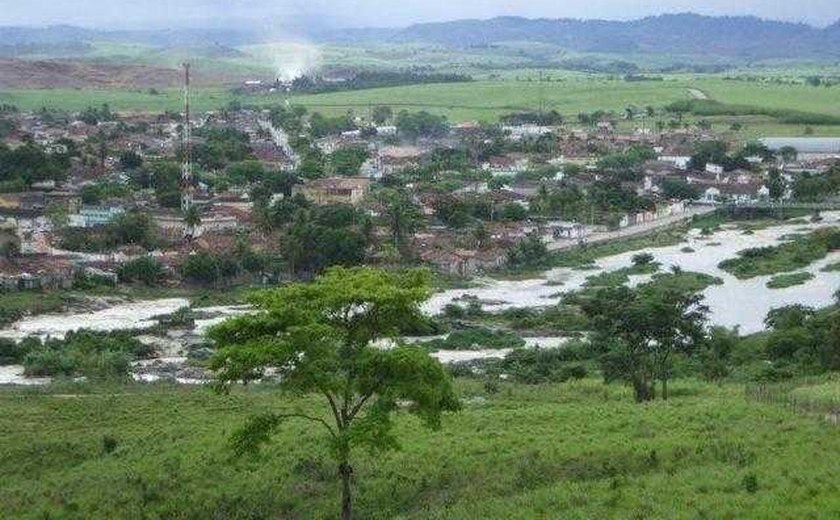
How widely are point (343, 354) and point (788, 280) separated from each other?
87.5ft

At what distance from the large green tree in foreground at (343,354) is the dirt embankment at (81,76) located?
9733 cm

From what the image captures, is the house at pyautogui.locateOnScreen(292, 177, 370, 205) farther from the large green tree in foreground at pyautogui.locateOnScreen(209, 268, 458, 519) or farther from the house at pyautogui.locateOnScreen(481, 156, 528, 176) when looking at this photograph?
the large green tree in foreground at pyautogui.locateOnScreen(209, 268, 458, 519)

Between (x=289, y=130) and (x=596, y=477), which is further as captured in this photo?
(x=289, y=130)

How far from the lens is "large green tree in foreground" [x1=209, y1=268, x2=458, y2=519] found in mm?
10453

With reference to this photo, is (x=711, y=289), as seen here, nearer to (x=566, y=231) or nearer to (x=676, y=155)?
(x=566, y=231)

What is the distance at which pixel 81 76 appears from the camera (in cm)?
11094

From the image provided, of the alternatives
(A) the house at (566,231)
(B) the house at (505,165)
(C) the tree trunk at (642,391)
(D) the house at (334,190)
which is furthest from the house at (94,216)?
(C) the tree trunk at (642,391)

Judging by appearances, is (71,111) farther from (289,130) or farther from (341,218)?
(341,218)

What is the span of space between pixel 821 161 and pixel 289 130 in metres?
31.3

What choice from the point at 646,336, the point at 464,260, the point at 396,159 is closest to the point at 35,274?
the point at 464,260

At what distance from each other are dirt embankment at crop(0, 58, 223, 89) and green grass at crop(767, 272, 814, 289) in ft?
266

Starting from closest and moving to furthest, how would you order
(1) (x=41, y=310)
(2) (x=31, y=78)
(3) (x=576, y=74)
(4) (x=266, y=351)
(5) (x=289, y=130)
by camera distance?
1. (4) (x=266, y=351)
2. (1) (x=41, y=310)
3. (5) (x=289, y=130)
4. (2) (x=31, y=78)
5. (3) (x=576, y=74)

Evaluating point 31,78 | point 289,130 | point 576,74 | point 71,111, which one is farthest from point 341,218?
point 576,74

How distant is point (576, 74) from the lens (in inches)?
5394
